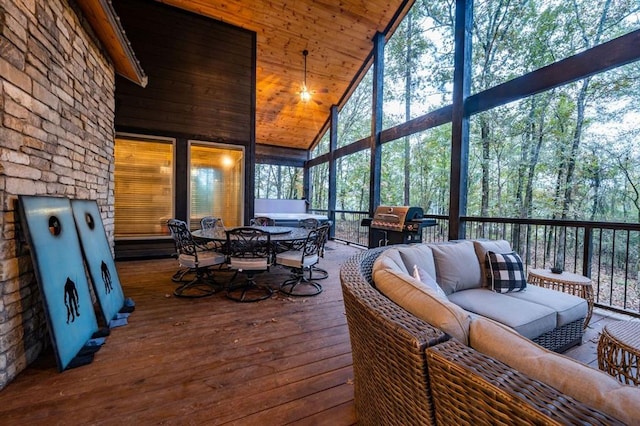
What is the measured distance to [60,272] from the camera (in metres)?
1.95

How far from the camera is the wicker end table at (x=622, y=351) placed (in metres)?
1.40

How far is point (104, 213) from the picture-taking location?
352cm

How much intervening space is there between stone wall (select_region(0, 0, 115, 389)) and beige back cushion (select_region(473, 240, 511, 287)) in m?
3.58

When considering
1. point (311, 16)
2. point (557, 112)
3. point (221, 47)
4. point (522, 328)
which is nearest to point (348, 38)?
point (311, 16)

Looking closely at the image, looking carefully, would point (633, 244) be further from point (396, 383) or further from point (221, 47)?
point (221, 47)

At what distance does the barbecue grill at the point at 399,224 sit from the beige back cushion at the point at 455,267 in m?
1.85

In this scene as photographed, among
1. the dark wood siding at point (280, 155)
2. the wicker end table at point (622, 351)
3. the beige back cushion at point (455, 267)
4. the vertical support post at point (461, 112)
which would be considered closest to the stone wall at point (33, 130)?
the beige back cushion at point (455, 267)

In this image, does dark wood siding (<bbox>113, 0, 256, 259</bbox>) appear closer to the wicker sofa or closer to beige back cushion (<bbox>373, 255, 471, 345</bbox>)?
beige back cushion (<bbox>373, 255, 471, 345</bbox>)

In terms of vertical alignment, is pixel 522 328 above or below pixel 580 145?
below

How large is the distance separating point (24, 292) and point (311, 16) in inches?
248

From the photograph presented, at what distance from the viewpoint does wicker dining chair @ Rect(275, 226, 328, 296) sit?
3354 mm

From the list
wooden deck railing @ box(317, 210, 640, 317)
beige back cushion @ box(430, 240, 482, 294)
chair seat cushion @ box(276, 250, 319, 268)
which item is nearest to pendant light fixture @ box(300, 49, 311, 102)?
wooden deck railing @ box(317, 210, 640, 317)

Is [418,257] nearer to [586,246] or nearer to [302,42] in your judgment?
[586,246]

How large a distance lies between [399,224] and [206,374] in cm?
355
